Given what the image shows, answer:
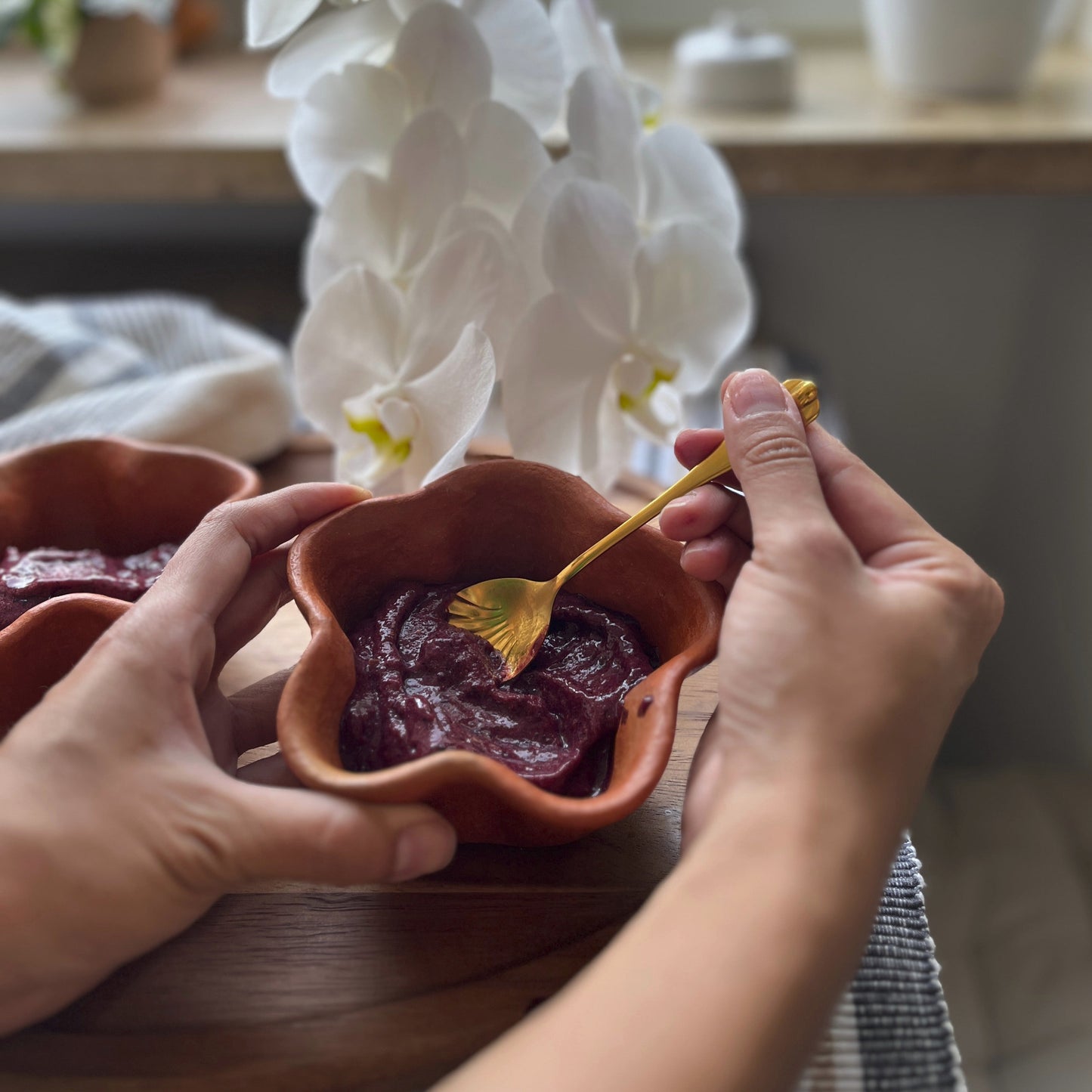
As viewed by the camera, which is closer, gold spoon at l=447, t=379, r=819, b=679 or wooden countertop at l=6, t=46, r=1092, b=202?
gold spoon at l=447, t=379, r=819, b=679

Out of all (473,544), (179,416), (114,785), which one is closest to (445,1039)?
(114,785)

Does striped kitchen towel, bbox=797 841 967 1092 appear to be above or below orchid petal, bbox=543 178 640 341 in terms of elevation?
below

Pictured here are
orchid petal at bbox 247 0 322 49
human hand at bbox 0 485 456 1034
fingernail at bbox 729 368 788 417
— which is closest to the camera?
human hand at bbox 0 485 456 1034

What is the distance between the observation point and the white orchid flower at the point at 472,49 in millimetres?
726

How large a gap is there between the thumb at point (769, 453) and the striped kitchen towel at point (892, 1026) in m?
0.23

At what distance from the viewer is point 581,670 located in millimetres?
626

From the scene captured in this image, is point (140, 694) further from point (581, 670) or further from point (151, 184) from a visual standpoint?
point (151, 184)

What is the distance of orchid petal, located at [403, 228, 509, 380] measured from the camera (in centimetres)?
70

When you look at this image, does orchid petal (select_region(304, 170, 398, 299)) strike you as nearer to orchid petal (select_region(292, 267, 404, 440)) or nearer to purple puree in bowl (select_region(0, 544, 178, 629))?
orchid petal (select_region(292, 267, 404, 440))

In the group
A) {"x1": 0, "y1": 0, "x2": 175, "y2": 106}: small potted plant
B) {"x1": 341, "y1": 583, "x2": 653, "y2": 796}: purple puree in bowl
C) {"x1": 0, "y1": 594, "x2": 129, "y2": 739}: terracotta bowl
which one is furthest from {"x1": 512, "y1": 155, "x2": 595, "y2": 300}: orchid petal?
{"x1": 0, "y1": 0, "x2": 175, "y2": 106}: small potted plant

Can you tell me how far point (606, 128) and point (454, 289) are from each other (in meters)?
0.16

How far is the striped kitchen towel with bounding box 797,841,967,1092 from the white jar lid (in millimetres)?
1205

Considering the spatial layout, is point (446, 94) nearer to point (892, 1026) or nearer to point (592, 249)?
point (592, 249)

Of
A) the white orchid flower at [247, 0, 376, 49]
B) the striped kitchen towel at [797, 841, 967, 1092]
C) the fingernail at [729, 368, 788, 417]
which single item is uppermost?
the white orchid flower at [247, 0, 376, 49]
